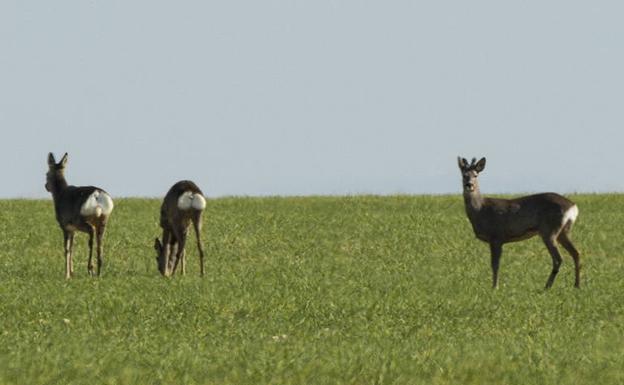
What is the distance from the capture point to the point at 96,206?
23.8 meters

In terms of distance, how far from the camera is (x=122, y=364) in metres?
12.9

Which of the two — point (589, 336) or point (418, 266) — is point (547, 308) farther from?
point (418, 266)

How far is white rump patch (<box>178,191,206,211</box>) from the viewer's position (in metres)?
23.7

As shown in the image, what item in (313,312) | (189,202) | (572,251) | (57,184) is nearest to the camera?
(313,312)

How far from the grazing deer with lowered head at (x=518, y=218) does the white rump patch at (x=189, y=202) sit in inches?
202

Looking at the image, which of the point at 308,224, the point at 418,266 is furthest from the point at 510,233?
the point at 308,224

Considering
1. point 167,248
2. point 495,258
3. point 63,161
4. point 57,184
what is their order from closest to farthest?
point 495,258 → point 167,248 → point 57,184 → point 63,161

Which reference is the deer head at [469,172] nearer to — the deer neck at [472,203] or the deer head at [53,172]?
the deer neck at [472,203]

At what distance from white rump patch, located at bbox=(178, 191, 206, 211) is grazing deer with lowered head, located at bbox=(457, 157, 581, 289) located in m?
5.12

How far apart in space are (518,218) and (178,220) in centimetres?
657

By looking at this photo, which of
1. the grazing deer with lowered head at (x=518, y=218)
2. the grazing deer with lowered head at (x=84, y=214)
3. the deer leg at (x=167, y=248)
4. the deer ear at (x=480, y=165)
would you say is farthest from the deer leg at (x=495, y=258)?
the grazing deer with lowered head at (x=84, y=214)

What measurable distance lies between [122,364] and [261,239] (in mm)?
20469

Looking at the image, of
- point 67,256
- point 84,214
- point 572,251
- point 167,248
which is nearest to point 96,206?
point 84,214

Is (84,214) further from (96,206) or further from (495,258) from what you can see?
(495,258)
